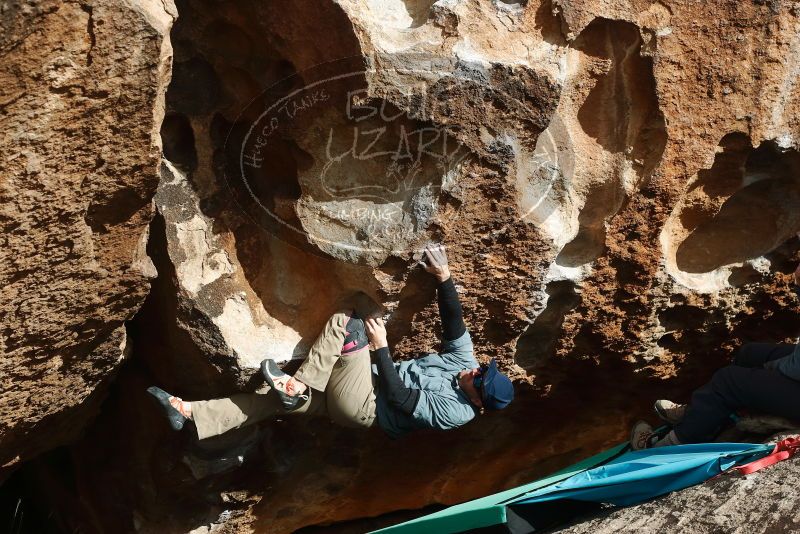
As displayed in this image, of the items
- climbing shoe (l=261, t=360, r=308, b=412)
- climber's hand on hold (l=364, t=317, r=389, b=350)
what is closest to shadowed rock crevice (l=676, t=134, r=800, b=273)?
climber's hand on hold (l=364, t=317, r=389, b=350)

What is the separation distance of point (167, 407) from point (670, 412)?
6.03 ft

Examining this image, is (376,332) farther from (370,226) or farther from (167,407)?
(167,407)

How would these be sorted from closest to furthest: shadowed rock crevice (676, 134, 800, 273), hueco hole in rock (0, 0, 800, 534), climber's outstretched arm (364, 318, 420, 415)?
hueco hole in rock (0, 0, 800, 534), climber's outstretched arm (364, 318, 420, 415), shadowed rock crevice (676, 134, 800, 273)

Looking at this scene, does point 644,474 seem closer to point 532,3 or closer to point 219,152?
point 532,3

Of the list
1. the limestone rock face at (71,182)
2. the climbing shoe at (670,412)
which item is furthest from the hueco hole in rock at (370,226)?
the climbing shoe at (670,412)

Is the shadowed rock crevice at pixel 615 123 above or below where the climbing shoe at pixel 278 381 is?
above

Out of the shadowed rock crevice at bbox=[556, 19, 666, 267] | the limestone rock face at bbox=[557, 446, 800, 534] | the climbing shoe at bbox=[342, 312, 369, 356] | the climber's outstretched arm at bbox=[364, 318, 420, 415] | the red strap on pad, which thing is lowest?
the limestone rock face at bbox=[557, 446, 800, 534]

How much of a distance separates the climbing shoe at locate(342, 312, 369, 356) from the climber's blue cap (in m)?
0.42

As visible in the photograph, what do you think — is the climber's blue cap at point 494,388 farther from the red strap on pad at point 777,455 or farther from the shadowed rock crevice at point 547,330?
the red strap on pad at point 777,455

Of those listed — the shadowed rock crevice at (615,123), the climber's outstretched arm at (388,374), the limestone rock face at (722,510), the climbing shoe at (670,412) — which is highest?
the shadowed rock crevice at (615,123)

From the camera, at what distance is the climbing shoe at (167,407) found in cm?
283

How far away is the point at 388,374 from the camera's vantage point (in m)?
2.90

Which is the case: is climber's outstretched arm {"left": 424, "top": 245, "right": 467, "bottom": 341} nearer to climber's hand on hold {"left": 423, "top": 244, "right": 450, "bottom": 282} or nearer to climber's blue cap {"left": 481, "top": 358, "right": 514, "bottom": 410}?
climber's hand on hold {"left": 423, "top": 244, "right": 450, "bottom": 282}

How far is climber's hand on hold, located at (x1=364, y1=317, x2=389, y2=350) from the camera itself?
A: 292 centimetres
